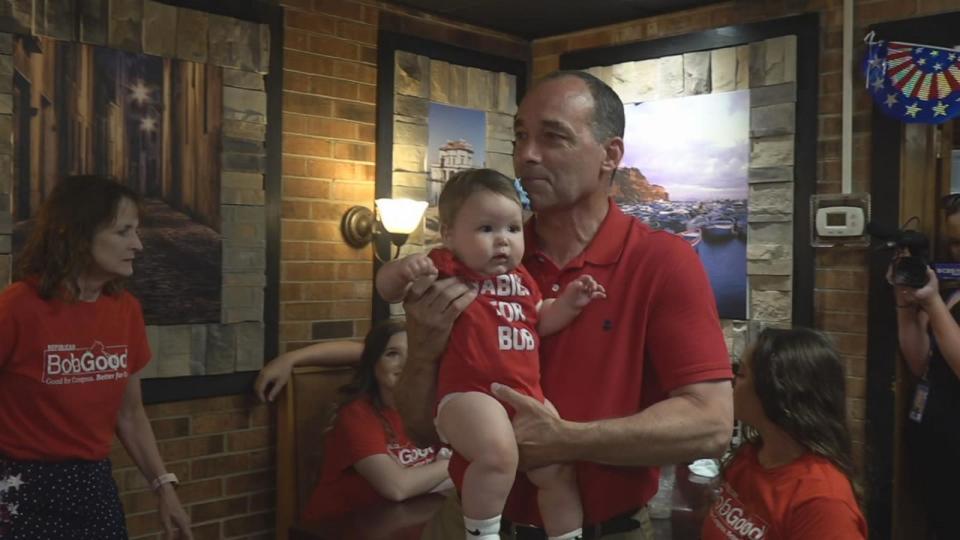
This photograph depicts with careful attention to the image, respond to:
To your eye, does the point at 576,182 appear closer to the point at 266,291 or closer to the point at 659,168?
the point at 266,291

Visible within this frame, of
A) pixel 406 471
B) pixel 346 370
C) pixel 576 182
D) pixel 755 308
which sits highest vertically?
pixel 576 182

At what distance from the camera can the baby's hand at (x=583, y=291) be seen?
1.54 metres

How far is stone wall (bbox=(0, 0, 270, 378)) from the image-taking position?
10.6ft

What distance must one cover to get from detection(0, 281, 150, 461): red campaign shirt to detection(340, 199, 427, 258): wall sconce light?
4.92ft

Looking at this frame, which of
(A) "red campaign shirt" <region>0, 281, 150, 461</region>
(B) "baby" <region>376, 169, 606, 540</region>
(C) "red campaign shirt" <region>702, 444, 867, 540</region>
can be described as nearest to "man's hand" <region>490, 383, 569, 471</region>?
(B) "baby" <region>376, 169, 606, 540</region>

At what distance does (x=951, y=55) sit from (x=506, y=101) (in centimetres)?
211

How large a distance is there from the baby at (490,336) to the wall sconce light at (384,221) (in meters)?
2.15

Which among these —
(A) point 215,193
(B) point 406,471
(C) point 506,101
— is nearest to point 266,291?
(A) point 215,193

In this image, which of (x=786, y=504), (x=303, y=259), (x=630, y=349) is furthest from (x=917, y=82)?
(x=303, y=259)

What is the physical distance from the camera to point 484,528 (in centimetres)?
155

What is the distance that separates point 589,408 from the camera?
1.57 meters

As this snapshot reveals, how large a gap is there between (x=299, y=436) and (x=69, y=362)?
1.30 meters

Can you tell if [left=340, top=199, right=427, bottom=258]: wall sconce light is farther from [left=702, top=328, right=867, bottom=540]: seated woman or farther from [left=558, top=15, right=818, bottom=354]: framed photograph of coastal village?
[left=702, top=328, right=867, bottom=540]: seated woman

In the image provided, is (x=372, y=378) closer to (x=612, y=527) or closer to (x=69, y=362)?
(x=69, y=362)
